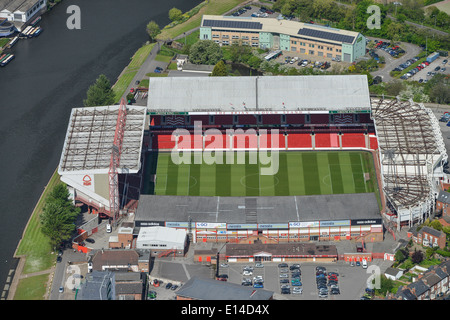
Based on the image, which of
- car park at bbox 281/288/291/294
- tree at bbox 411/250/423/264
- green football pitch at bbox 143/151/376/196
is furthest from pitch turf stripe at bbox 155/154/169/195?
tree at bbox 411/250/423/264

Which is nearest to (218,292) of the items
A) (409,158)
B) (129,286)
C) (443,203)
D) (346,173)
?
(129,286)

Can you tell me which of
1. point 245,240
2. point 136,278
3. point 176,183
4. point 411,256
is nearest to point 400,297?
point 411,256

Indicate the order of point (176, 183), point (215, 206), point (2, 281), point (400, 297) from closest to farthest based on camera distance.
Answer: point (400, 297) → point (2, 281) → point (215, 206) → point (176, 183)

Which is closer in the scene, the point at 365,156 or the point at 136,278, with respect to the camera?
the point at 136,278

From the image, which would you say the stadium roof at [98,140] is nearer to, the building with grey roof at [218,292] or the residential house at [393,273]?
the building with grey roof at [218,292]

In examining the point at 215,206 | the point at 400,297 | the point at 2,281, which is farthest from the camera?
the point at 215,206

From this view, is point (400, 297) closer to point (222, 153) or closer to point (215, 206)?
point (215, 206)
